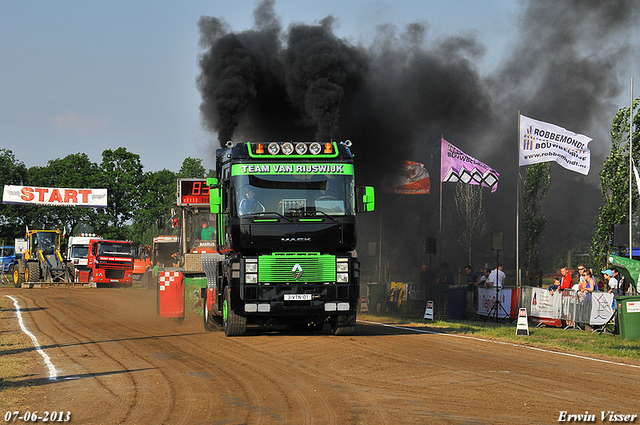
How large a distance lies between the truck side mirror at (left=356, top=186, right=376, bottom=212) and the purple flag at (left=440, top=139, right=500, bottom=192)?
51.5 feet

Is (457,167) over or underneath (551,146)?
over

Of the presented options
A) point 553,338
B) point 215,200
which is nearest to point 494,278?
point 553,338

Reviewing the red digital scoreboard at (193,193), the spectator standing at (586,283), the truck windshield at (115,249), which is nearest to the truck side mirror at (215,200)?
the red digital scoreboard at (193,193)

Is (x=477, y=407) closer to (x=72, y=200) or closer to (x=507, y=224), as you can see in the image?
(x=507, y=224)

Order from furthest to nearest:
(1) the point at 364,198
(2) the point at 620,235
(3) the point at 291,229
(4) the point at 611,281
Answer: (4) the point at 611,281 < (2) the point at 620,235 < (1) the point at 364,198 < (3) the point at 291,229

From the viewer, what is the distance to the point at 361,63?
3169 cm

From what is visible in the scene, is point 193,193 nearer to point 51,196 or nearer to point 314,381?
point 314,381

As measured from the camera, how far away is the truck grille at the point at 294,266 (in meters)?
12.7

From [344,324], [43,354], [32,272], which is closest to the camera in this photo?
[43,354]

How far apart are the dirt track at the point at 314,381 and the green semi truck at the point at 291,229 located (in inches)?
33.4

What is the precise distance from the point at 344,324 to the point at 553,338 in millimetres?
4876

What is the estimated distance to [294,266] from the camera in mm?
12727

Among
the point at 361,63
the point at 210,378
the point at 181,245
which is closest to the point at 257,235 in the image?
the point at 210,378

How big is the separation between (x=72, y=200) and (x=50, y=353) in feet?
153
